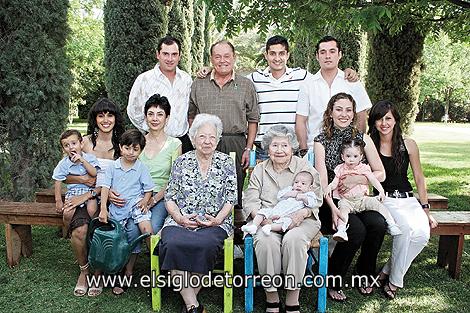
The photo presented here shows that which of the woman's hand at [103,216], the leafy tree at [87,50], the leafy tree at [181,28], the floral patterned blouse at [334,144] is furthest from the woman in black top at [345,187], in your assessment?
the leafy tree at [87,50]

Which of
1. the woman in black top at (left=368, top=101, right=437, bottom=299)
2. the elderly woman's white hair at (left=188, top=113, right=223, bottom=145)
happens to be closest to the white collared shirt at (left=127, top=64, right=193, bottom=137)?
the elderly woman's white hair at (left=188, top=113, right=223, bottom=145)

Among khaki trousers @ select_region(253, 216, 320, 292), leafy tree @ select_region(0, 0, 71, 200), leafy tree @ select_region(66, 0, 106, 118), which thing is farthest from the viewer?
leafy tree @ select_region(66, 0, 106, 118)

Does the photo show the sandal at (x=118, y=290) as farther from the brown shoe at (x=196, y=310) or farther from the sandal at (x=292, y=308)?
the sandal at (x=292, y=308)

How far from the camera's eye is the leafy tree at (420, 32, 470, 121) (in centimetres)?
3541

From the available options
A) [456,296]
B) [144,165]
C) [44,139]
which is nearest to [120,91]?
[44,139]

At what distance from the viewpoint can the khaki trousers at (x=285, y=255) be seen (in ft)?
10.6

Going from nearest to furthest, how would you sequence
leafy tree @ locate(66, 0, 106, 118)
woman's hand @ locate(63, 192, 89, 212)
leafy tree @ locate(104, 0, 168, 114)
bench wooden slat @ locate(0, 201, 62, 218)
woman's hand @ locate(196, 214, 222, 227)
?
woman's hand @ locate(196, 214, 222, 227)
woman's hand @ locate(63, 192, 89, 212)
bench wooden slat @ locate(0, 201, 62, 218)
leafy tree @ locate(104, 0, 168, 114)
leafy tree @ locate(66, 0, 106, 118)

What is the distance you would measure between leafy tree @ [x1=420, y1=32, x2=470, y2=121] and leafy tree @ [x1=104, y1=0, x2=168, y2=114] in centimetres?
3071

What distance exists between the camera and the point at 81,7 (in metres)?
25.0

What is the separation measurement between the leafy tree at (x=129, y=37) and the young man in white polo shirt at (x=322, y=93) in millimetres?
4722

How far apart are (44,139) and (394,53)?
21.4ft

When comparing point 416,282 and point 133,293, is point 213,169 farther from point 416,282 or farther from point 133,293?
point 416,282

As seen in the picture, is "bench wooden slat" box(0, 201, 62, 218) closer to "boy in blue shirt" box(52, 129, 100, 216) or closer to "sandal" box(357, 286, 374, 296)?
"boy in blue shirt" box(52, 129, 100, 216)

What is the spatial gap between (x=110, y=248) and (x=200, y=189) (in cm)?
78
